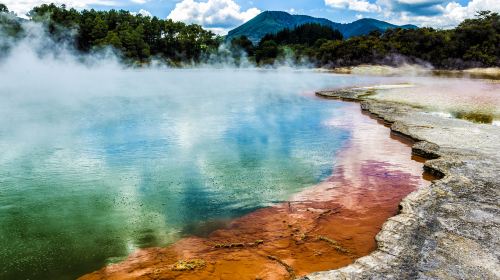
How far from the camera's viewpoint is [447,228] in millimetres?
6547

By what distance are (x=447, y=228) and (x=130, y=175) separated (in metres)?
7.74

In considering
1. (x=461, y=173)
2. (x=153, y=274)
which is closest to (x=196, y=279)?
(x=153, y=274)

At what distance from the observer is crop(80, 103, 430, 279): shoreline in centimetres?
606

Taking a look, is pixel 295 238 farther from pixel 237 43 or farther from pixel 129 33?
pixel 237 43

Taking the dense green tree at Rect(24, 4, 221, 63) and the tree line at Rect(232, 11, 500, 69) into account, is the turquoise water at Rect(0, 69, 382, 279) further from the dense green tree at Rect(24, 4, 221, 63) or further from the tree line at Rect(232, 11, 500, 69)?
the dense green tree at Rect(24, 4, 221, 63)

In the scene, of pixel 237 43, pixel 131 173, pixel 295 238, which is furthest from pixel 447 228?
pixel 237 43

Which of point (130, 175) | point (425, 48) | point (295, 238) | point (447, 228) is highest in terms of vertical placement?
point (425, 48)

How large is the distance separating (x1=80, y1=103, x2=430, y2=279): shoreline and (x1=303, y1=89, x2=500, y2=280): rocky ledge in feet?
2.01

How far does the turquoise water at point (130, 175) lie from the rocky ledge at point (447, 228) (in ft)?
9.81

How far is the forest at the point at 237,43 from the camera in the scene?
246 feet

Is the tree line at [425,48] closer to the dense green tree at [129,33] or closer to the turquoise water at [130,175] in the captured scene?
the dense green tree at [129,33]

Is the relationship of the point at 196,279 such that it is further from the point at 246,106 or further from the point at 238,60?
the point at 238,60

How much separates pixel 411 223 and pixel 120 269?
16.0 feet

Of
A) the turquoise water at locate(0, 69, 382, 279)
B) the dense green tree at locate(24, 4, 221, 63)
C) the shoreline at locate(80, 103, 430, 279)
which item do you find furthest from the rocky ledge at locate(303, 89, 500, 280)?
the dense green tree at locate(24, 4, 221, 63)
